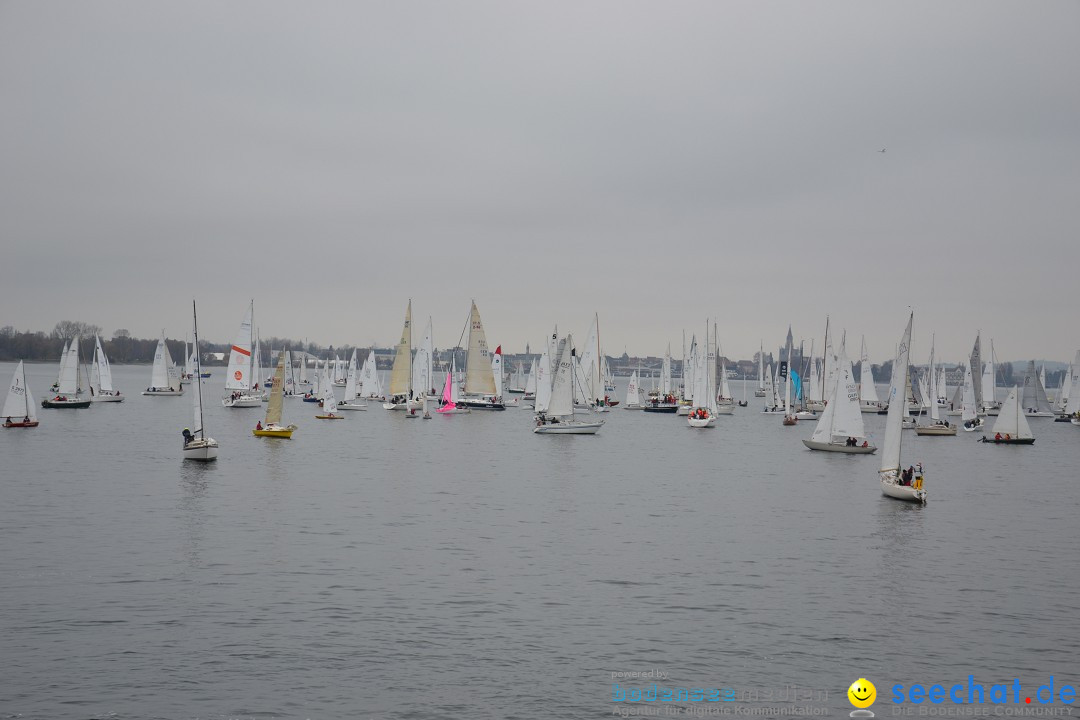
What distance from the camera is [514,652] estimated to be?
63.0ft

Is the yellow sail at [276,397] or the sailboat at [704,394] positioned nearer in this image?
the yellow sail at [276,397]

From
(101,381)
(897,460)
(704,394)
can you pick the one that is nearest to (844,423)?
(897,460)

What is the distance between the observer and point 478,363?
111750mm

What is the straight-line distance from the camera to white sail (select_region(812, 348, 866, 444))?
61750 millimetres

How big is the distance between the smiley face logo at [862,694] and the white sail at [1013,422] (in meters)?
71.1

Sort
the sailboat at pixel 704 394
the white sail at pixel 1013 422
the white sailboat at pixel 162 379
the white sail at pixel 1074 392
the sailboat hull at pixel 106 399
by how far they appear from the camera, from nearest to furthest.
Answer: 1. the white sail at pixel 1013 422
2. the sailboat at pixel 704 394
3. the sailboat hull at pixel 106 399
4. the white sail at pixel 1074 392
5. the white sailboat at pixel 162 379

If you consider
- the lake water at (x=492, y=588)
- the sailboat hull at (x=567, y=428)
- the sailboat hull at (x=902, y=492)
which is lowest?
the lake water at (x=492, y=588)

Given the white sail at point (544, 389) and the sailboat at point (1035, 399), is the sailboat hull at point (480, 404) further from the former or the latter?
the sailboat at point (1035, 399)

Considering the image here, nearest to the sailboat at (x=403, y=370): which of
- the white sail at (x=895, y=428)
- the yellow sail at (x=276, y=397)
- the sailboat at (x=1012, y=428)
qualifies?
the yellow sail at (x=276, y=397)

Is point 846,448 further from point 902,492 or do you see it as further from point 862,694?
point 862,694

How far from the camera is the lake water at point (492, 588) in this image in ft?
57.3

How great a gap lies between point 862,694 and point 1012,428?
7322 centimetres

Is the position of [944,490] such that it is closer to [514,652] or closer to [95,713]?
[514,652]

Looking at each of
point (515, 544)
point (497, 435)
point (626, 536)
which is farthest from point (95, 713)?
point (497, 435)
